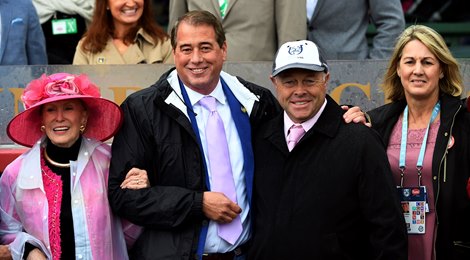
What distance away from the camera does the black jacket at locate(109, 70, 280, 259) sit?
514 centimetres

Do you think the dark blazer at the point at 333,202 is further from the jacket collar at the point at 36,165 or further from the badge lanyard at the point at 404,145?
the jacket collar at the point at 36,165

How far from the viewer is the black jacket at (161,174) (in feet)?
16.9

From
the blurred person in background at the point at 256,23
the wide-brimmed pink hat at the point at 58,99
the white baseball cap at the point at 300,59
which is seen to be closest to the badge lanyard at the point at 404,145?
the white baseball cap at the point at 300,59

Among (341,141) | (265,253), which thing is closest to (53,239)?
(265,253)

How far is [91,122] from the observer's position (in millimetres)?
5605

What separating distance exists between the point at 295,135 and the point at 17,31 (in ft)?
9.11

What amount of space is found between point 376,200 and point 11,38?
10.8 feet

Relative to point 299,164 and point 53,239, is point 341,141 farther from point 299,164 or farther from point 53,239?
point 53,239

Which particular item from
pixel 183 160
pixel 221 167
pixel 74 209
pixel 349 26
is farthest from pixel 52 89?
pixel 349 26

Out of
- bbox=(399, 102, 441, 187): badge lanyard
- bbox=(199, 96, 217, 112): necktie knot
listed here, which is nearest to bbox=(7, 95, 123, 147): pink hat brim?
bbox=(199, 96, 217, 112): necktie knot

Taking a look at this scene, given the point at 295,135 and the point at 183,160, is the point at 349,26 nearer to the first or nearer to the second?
the point at 295,135

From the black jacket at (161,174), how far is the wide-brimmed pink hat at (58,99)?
14 cm

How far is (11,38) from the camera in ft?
23.6

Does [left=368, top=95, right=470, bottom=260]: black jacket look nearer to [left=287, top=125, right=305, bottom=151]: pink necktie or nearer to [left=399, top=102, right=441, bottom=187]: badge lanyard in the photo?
[left=399, top=102, right=441, bottom=187]: badge lanyard
